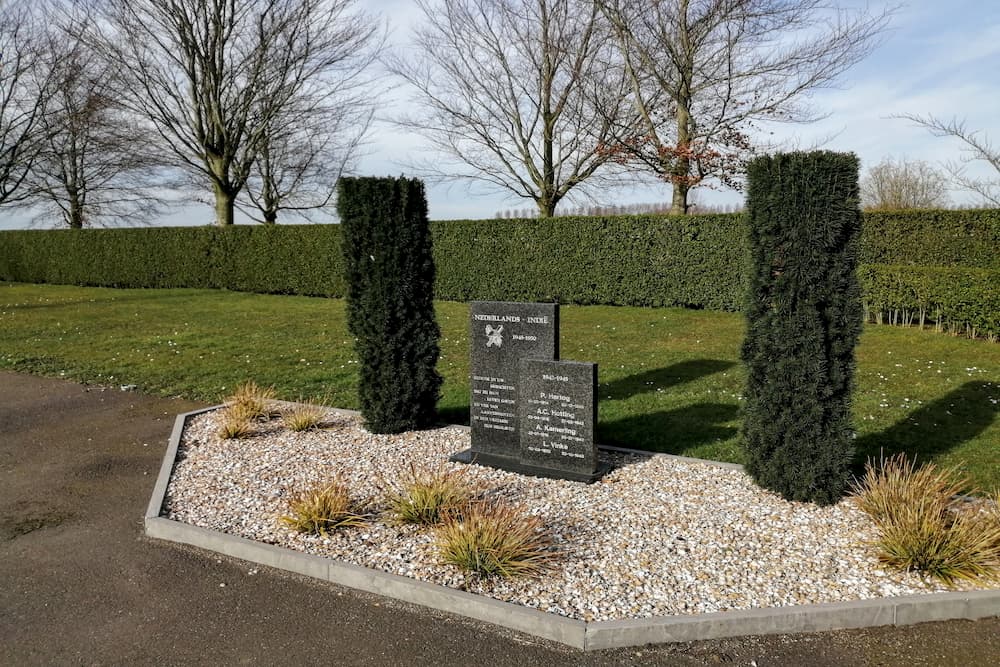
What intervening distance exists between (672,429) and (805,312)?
8.52ft

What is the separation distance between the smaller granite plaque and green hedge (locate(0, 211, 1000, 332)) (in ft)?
5.61

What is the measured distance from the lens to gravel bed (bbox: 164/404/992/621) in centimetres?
394

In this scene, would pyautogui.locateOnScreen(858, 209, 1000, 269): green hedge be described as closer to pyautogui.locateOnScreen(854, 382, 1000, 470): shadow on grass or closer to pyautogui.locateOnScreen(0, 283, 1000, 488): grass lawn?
pyautogui.locateOnScreen(0, 283, 1000, 488): grass lawn

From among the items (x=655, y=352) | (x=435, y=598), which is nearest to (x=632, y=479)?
(x=435, y=598)

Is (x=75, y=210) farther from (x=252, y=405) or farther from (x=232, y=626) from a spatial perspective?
(x=232, y=626)

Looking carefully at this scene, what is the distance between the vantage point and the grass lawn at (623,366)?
23.3 ft

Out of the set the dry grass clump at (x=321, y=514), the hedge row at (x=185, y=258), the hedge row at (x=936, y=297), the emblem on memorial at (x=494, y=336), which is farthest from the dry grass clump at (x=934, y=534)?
the hedge row at (x=185, y=258)

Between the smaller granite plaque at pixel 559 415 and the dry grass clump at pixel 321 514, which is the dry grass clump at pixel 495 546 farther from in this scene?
the smaller granite plaque at pixel 559 415

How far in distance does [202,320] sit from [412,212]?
11.8 m

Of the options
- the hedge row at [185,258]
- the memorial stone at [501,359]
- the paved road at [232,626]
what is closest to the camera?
the paved road at [232,626]

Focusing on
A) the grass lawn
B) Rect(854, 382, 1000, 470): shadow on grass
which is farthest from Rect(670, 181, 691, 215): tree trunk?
Rect(854, 382, 1000, 470): shadow on grass

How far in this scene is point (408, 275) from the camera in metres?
7.09

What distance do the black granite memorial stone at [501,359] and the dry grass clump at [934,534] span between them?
2.92m

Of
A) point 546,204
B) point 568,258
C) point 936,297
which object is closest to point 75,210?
point 546,204
